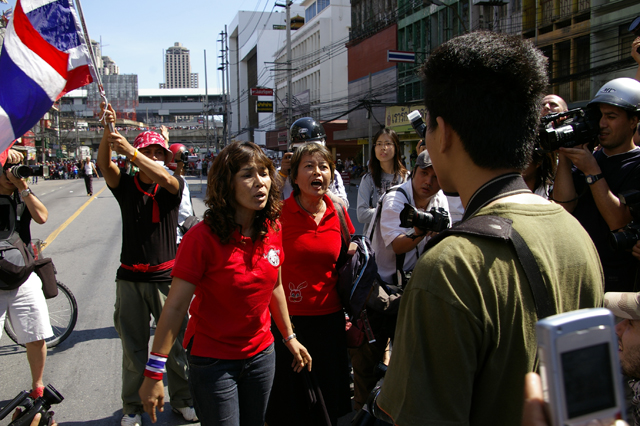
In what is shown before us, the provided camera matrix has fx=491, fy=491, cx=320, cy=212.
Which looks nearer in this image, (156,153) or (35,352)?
(35,352)

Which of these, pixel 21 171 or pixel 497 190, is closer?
pixel 497 190

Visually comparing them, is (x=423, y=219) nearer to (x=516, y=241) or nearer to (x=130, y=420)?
(x=516, y=241)

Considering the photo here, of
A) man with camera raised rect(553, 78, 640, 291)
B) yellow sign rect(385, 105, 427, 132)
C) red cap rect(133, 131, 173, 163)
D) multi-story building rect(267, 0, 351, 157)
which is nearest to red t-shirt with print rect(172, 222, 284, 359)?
red cap rect(133, 131, 173, 163)

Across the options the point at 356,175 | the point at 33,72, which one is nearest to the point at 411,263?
the point at 33,72

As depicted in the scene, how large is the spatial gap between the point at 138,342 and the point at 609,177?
351 cm

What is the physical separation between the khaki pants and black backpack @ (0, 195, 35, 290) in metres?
0.70

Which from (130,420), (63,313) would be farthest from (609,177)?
(63,313)

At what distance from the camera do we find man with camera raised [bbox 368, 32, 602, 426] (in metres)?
1.18

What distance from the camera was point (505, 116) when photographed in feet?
4.25

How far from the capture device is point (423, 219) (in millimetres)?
2846

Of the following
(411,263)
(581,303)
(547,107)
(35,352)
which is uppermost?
(547,107)

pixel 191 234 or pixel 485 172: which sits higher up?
pixel 485 172

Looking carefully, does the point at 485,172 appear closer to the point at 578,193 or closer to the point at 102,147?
the point at 578,193

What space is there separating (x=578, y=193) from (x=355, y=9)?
4325 cm
